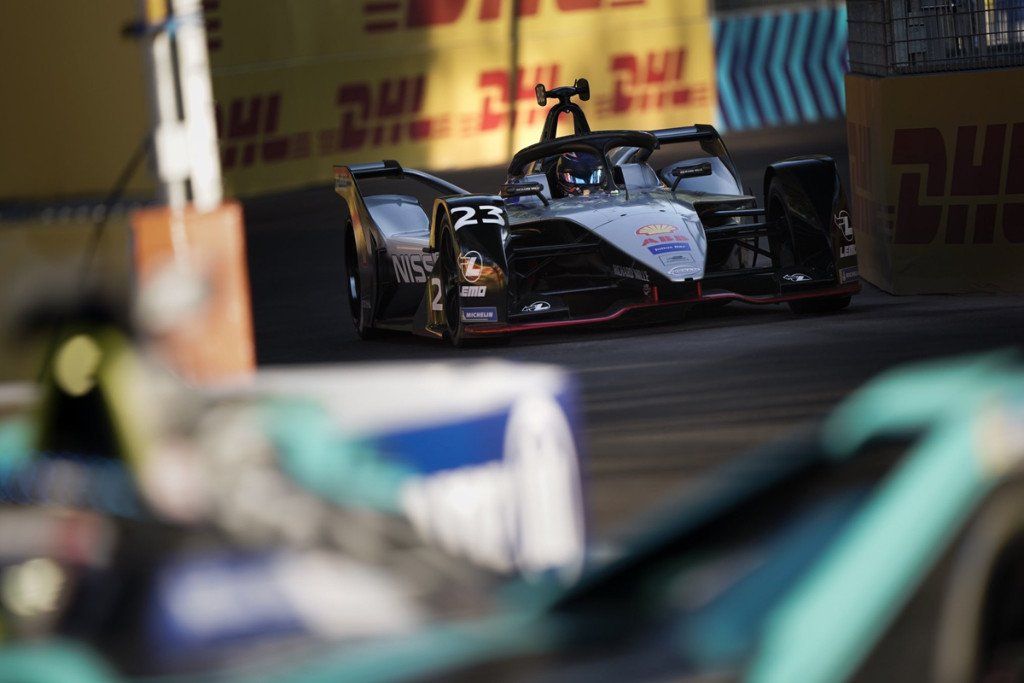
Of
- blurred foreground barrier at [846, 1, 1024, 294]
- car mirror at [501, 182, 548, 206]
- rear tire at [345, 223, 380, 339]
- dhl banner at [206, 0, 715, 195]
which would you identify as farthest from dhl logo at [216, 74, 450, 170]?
A: blurred foreground barrier at [846, 1, 1024, 294]

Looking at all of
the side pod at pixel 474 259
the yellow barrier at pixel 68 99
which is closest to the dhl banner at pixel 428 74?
the side pod at pixel 474 259

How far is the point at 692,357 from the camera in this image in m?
8.95

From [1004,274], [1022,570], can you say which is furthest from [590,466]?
[1004,274]

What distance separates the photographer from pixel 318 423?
2.79 meters

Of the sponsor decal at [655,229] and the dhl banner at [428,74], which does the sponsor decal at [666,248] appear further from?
the dhl banner at [428,74]

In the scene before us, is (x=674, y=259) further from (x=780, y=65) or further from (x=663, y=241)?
(x=780, y=65)

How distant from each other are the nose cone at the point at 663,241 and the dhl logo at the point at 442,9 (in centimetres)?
1277

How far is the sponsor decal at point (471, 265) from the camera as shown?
9.62 metres

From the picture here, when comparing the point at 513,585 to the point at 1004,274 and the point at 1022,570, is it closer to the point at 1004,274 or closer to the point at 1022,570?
the point at 1022,570

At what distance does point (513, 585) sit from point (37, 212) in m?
4.06

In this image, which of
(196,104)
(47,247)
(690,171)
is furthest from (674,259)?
(196,104)

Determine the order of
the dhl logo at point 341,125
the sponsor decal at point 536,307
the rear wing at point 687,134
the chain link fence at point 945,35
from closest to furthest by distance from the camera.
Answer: the sponsor decal at point 536,307 < the chain link fence at point 945,35 < the rear wing at point 687,134 < the dhl logo at point 341,125

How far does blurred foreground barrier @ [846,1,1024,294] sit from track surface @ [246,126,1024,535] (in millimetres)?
263

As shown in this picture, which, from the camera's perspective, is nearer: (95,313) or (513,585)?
(513,585)
